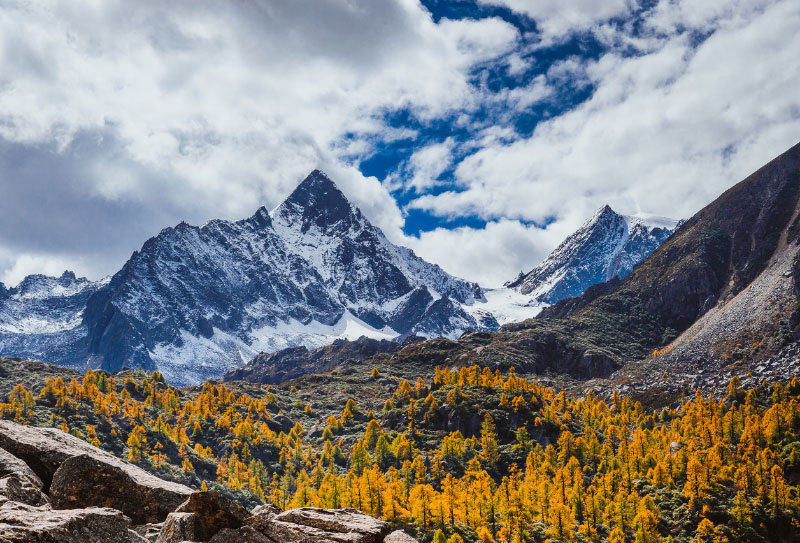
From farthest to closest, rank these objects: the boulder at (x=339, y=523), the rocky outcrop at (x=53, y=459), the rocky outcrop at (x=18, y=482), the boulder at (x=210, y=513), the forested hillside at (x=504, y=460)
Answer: the forested hillside at (x=504, y=460), the rocky outcrop at (x=53, y=459), the boulder at (x=339, y=523), the boulder at (x=210, y=513), the rocky outcrop at (x=18, y=482)

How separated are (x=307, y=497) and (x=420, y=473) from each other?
32776mm

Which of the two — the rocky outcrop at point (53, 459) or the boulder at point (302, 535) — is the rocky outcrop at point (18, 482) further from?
the boulder at point (302, 535)

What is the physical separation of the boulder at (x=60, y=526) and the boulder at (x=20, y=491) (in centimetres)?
276

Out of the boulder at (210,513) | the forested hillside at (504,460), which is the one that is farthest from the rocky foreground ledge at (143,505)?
the forested hillside at (504,460)

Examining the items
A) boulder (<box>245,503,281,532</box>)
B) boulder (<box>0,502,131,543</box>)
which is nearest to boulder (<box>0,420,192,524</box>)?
boulder (<box>245,503,281,532</box>)

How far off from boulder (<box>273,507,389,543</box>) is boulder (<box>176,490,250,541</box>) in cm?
183

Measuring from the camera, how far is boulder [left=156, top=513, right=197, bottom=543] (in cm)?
2047

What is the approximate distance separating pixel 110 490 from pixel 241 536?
21.4ft

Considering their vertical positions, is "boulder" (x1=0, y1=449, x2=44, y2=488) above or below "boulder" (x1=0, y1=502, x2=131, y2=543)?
above

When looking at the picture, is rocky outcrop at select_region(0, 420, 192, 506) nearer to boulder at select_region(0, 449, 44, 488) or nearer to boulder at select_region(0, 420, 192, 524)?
boulder at select_region(0, 420, 192, 524)

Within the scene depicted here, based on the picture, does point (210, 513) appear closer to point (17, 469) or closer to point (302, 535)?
point (302, 535)

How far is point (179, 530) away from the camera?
20.6m

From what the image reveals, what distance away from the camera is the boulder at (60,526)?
14.2 metres

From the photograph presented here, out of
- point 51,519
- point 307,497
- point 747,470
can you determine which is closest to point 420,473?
point 307,497
